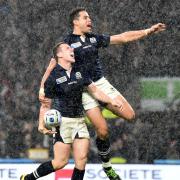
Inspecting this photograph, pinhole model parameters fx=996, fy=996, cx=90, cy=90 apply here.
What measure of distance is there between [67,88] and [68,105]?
206 millimetres

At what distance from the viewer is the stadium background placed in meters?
15.4

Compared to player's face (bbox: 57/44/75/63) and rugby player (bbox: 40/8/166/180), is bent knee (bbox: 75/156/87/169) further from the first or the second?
player's face (bbox: 57/44/75/63)

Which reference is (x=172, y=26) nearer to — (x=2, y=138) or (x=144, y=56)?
(x=144, y=56)

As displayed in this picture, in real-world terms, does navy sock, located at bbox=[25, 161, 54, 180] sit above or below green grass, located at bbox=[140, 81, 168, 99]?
below

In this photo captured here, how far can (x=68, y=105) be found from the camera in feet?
36.0

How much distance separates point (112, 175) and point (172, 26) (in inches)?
209

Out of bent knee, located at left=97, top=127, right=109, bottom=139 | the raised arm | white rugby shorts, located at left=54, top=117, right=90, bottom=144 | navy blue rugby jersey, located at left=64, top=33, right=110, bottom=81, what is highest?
navy blue rugby jersey, located at left=64, top=33, right=110, bottom=81

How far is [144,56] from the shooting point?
1590cm

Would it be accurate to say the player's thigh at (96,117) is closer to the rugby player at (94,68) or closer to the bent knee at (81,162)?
the rugby player at (94,68)

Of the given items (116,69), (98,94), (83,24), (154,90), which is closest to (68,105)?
(98,94)

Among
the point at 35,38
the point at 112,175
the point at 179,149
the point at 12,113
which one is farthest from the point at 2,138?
the point at 112,175

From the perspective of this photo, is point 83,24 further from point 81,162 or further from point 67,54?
point 81,162

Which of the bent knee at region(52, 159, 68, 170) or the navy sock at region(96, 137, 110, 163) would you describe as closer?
the bent knee at region(52, 159, 68, 170)

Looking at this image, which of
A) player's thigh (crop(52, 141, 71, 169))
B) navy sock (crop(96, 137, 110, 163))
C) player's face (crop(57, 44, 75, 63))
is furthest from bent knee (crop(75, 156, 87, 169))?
player's face (crop(57, 44, 75, 63))
